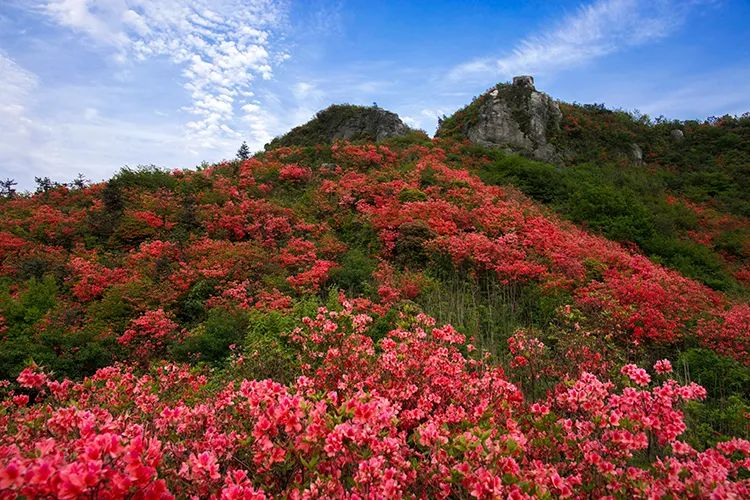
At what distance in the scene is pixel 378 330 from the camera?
7203 millimetres

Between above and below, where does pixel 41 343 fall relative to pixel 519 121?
below

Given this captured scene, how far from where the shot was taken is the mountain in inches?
83.4

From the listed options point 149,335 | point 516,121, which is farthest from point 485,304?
point 516,121

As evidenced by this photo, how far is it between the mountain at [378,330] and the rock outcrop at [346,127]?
427 cm

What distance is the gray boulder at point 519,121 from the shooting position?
930 inches

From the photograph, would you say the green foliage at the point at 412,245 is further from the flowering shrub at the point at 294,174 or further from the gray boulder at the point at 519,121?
the gray boulder at the point at 519,121

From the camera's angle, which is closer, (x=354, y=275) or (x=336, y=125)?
(x=354, y=275)

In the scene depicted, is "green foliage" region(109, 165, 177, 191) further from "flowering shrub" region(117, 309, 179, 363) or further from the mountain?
"flowering shrub" region(117, 309, 179, 363)

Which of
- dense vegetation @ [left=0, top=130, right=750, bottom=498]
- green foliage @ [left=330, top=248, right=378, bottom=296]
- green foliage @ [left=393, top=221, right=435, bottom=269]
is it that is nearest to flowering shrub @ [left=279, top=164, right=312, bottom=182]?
dense vegetation @ [left=0, top=130, right=750, bottom=498]

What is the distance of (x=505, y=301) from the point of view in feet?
30.2

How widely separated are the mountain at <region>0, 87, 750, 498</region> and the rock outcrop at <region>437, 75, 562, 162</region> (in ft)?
1.69

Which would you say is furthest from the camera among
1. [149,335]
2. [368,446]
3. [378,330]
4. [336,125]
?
[336,125]

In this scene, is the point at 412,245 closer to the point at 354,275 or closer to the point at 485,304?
the point at 354,275

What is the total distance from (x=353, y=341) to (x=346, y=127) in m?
26.1
